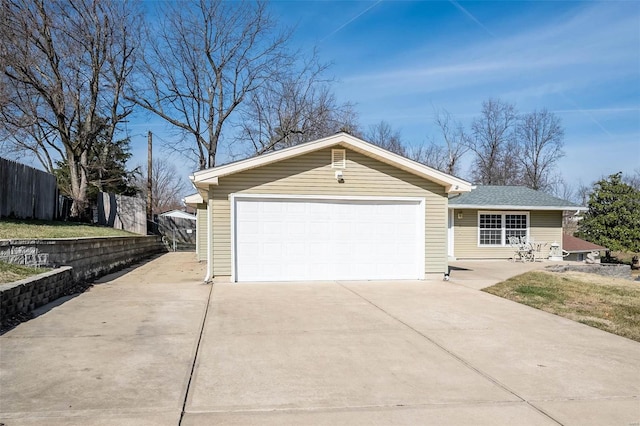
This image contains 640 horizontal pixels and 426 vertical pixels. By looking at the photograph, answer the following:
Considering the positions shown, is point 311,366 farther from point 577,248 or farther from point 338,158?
point 577,248

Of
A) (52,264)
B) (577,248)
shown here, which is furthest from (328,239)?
(577,248)

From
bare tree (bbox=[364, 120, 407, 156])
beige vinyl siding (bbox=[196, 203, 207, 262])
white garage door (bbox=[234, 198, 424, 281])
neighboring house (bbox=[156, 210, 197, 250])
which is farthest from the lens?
bare tree (bbox=[364, 120, 407, 156])

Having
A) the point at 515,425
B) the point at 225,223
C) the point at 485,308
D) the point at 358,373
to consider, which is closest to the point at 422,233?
the point at 485,308

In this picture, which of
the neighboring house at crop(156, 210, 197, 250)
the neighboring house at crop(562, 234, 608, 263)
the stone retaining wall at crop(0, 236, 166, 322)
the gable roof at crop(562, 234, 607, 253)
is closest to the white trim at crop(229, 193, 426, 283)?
the stone retaining wall at crop(0, 236, 166, 322)

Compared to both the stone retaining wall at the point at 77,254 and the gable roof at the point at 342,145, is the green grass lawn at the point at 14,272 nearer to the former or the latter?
the stone retaining wall at the point at 77,254

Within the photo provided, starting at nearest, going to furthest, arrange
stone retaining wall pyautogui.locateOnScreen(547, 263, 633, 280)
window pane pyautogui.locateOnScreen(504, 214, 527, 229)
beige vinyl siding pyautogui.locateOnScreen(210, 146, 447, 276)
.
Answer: beige vinyl siding pyautogui.locateOnScreen(210, 146, 447, 276)
stone retaining wall pyautogui.locateOnScreen(547, 263, 633, 280)
window pane pyautogui.locateOnScreen(504, 214, 527, 229)

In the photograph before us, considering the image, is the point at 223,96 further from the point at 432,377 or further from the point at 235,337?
the point at 432,377

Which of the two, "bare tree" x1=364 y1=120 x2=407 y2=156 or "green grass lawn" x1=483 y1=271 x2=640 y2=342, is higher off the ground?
"bare tree" x1=364 y1=120 x2=407 y2=156

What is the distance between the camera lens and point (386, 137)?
127 feet

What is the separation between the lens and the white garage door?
1098 cm

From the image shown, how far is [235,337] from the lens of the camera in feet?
19.4

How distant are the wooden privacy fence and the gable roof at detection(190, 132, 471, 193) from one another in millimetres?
5408

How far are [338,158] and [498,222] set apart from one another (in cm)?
1084

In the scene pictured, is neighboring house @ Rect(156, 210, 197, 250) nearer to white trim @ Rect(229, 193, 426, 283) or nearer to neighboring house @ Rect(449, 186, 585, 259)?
neighboring house @ Rect(449, 186, 585, 259)
